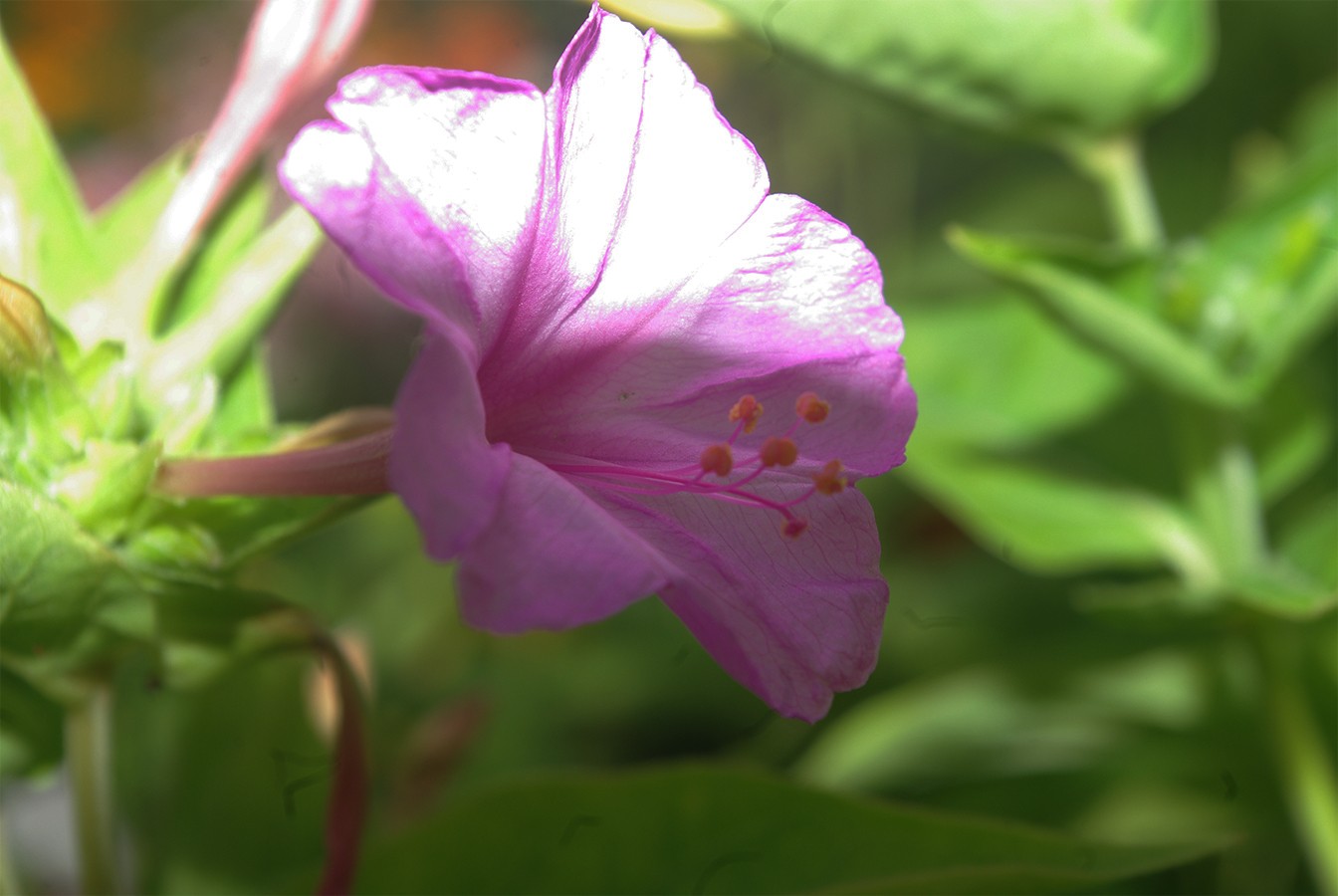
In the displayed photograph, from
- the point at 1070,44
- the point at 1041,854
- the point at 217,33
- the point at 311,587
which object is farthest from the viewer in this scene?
the point at 217,33

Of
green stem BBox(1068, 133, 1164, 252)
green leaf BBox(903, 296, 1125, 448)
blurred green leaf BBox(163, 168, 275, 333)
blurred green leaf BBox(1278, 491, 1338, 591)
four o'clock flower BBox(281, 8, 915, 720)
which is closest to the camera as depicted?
four o'clock flower BBox(281, 8, 915, 720)

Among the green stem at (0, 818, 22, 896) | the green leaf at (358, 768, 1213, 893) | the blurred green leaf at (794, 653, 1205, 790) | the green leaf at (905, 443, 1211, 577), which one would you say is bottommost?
the blurred green leaf at (794, 653, 1205, 790)

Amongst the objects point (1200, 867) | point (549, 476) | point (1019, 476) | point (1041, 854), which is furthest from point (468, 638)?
point (549, 476)

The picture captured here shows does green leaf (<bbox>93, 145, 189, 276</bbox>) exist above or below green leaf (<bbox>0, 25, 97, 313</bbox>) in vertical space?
below

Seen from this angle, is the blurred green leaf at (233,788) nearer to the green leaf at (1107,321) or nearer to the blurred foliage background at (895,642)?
the blurred foliage background at (895,642)

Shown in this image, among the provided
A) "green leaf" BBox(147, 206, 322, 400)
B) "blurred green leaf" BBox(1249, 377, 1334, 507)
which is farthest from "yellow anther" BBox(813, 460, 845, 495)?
"blurred green leaf" BBox(1249, 377, 1334, 507)

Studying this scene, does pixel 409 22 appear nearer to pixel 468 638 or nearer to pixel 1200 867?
pixel 468 638

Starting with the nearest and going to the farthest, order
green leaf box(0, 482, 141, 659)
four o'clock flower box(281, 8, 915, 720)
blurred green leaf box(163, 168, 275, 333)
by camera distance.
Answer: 1. four o'clock flower box(281, 8, 915, 720)
2. green leaf box(0, 482, 141, 659)
3. blurred green leaf box(163, 168, 275, 333)

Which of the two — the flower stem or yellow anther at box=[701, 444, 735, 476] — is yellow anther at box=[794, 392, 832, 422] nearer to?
yellow anther at box=[701, 444, 735, 476]
